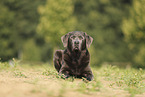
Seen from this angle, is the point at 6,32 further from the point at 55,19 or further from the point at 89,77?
the point at 89,77

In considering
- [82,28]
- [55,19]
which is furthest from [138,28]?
[82,28]

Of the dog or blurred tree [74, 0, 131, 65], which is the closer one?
the dog

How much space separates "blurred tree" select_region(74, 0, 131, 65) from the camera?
122 feet

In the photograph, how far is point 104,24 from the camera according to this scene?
3941 centimetres

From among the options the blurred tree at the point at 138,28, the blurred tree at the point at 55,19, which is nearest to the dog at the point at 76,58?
the blurred tree at the point at 138,28

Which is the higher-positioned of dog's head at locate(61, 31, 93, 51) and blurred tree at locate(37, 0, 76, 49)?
blurred tree at locate(37, 0, 76, 49)

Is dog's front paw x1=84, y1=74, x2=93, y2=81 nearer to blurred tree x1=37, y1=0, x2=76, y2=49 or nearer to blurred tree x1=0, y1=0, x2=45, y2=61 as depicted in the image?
blurred tree x1=37, y1=0, x2=76, y2=49

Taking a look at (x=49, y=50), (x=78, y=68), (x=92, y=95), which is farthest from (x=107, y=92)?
(x=49, y=50)

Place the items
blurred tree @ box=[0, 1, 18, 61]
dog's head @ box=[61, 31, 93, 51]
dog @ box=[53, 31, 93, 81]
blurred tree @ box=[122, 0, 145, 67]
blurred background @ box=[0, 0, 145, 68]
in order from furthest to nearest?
blurred background @ box=[0, 0, 145, 68]
blurred tree @ box=[0, 1, 18, 61]
blurred tree @ box=[122, 0, 145, 67]
dog @ box=[53, 31, 93, 81]
dog's head @ box=[61, 31, 93, 51]

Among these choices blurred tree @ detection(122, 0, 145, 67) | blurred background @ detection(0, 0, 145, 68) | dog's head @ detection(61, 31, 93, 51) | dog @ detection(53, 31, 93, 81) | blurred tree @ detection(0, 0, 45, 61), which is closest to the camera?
dog's head @ detection(61, 31, 93, 51)

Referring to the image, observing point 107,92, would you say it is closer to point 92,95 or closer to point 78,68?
point 92,95

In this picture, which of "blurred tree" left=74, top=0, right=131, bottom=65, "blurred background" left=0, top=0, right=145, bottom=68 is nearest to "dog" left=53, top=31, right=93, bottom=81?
"blurred background" left=0, top=0, right=145, bottom=68

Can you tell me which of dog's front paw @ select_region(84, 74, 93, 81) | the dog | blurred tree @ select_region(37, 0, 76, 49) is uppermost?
blurred tree @ select_region(37, 0, 76, 49)

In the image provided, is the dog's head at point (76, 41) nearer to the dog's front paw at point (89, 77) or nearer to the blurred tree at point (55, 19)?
the dog's front paw at point (89, 77)
